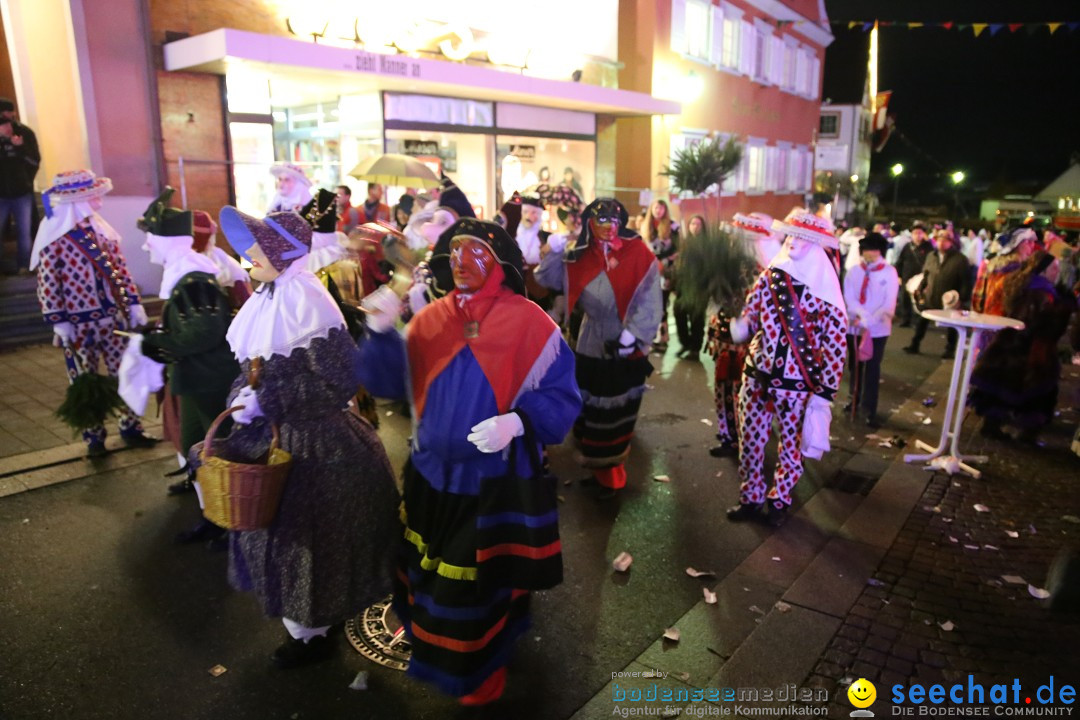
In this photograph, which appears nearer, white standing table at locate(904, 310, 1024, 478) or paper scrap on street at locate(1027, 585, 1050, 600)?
paper scrap on street at locate(1027, 585, 1050, 600)

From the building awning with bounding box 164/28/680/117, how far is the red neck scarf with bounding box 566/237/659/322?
6.92 m

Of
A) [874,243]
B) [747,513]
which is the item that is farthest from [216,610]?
[874,243]

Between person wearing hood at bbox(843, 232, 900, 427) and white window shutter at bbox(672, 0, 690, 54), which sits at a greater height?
white window shutter at bbox(672, 0, 690, 54)

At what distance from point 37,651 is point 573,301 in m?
3.83

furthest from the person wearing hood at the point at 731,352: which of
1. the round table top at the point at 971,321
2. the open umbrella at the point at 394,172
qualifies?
the open umbrella at the point at 394,172

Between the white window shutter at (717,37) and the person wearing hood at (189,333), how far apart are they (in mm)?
19487

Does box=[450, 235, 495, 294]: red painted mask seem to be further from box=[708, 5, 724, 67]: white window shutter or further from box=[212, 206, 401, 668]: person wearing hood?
box=[708, 5, 724, 67]: white window shutter

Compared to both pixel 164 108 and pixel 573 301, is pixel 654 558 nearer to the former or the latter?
pixel 573 301

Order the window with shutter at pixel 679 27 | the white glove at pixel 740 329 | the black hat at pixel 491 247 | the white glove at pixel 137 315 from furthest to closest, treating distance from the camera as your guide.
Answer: the window with shutter at pixel 679 27, the white glove at pixel 137 315, the white glove at pixel 740 329, the black hat at pixel 491 247

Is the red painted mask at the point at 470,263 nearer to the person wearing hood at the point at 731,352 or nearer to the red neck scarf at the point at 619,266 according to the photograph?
the red neck scarf at the point at 619,266

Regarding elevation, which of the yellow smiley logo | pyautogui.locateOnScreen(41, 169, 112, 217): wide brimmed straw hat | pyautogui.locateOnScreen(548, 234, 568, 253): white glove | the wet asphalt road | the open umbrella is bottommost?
the yellow smiley logo

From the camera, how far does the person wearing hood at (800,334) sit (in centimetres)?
470

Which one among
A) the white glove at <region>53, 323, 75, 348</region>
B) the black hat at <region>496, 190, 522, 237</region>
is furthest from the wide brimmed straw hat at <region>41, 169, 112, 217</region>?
the black hat at <region>496, 190, 522, 237</region>

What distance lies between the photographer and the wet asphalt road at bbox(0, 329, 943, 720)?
331 centimetres
